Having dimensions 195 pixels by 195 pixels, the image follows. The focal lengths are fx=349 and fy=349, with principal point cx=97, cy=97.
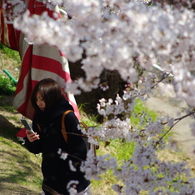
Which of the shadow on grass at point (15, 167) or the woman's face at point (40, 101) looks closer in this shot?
the woman's face at point (40, 101)

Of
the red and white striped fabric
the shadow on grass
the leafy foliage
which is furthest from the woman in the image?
the leafy foliage

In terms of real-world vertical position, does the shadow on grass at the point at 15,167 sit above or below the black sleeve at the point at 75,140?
below

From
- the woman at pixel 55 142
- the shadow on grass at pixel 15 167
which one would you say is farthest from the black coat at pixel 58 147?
the shadow on grass at pixel 15 167

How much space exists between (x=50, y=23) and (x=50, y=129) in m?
1.27

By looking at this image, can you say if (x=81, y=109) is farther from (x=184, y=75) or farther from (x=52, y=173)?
(x=184, y=75)

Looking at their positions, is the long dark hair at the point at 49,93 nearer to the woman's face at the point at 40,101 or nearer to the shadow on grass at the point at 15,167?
the woman's face at the point at 40,101

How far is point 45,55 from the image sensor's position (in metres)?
4.15

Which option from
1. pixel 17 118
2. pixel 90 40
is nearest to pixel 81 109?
pixel 17 118

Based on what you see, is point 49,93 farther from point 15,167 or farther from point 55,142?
point 15,167

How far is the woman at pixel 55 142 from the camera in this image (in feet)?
8.91

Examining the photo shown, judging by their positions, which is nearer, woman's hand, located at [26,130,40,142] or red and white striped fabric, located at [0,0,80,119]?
woman's hand, located at [26,130,40,142]

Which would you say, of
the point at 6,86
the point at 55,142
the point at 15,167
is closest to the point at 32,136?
the point at 55,142

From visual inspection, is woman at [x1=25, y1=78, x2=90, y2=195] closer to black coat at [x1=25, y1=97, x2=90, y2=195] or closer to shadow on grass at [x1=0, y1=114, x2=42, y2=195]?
black coat at [x1=25, y1=97, x2=90, y2=195]

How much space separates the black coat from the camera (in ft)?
8.86
